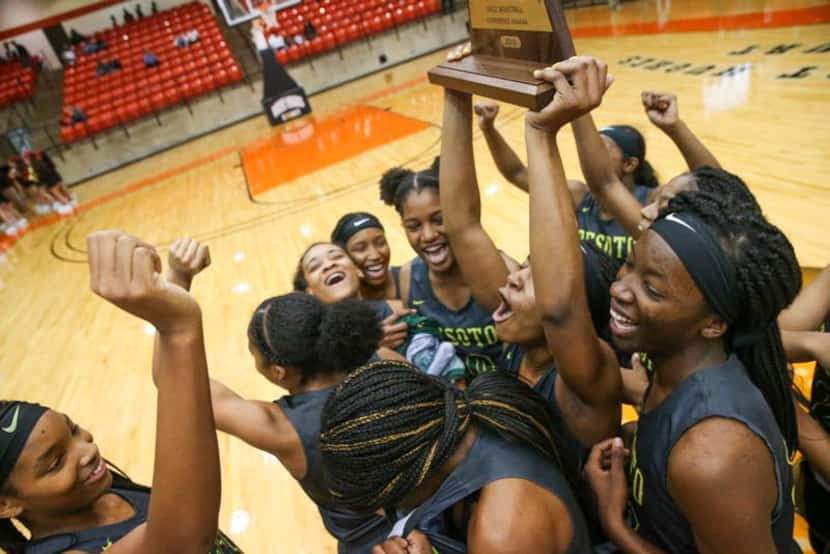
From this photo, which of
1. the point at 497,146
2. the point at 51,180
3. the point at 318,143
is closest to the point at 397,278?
the point at 497,146

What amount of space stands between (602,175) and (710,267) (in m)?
0.95

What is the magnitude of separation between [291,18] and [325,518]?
14.8 m

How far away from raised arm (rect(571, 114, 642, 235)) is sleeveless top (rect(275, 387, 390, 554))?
115 cm

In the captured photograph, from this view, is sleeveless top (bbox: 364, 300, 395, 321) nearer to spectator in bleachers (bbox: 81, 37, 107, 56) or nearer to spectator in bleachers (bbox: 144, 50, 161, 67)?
spectator in bleachers (bbox: 144, 50, 161, 67)

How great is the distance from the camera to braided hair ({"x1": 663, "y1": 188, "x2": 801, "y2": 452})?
1.04 meters

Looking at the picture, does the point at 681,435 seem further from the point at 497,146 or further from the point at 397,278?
Result: the point at 397,278

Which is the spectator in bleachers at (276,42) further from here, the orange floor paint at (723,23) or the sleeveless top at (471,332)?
the sleeveless top at (471,332)

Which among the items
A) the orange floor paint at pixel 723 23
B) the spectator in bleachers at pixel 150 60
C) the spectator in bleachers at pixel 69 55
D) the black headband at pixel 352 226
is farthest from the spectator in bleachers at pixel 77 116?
the black headband at pixel 352 226

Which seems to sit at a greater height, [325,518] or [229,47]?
[229,47]

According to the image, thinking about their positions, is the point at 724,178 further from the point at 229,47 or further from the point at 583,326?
the point at 229,47

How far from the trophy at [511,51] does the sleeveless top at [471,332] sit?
0.91 metres

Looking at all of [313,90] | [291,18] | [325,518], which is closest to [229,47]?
[291,18]

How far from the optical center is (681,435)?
3.32 ft

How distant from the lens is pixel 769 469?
3.11ft
